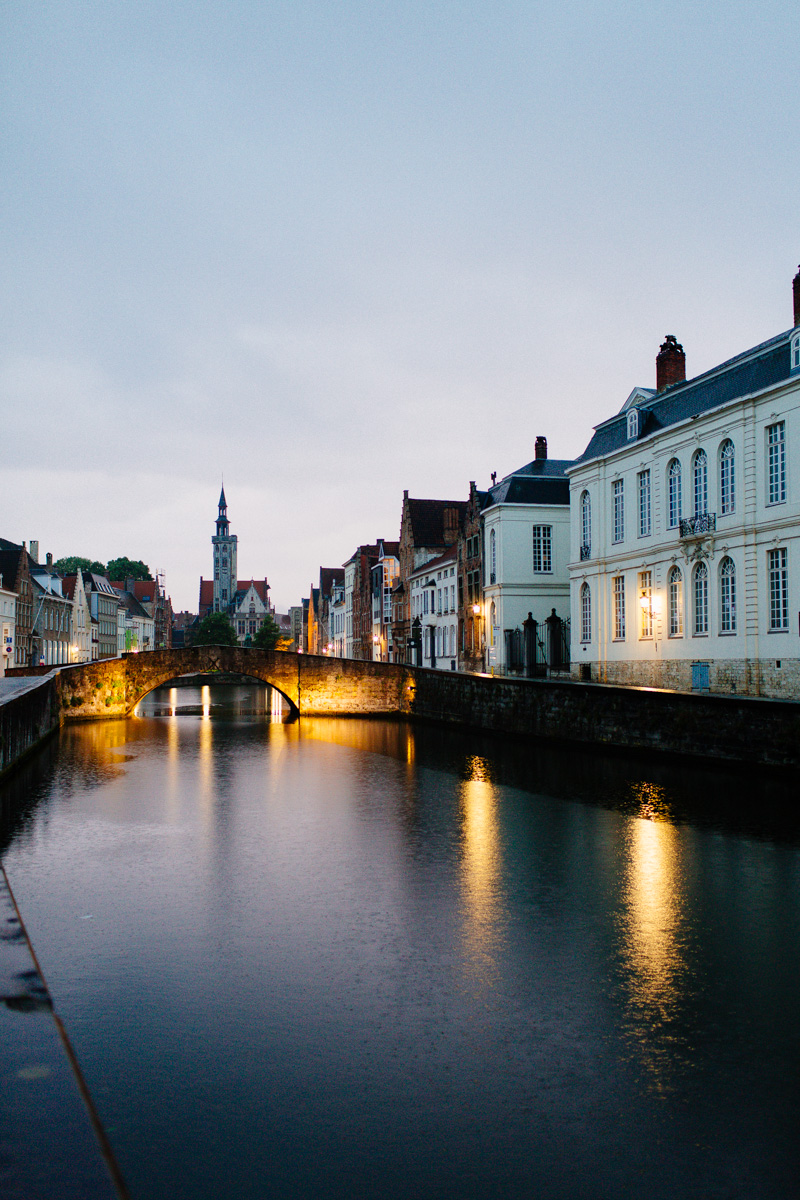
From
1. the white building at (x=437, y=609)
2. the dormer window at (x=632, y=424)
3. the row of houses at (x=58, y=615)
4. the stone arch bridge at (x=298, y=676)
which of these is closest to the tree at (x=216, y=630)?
the row of houses at (x=58, y=615)

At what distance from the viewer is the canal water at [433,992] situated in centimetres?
491

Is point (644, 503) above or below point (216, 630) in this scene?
above

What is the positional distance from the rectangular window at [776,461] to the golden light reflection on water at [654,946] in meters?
13.6

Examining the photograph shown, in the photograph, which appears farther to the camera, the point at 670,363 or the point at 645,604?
the point at 670,363

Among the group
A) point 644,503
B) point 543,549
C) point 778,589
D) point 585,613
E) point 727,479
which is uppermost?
point 644,503

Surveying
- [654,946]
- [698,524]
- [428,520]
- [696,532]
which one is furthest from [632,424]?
[428,520]

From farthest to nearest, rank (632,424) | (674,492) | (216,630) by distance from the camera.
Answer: (216,630) → (632,424) → (674,492)

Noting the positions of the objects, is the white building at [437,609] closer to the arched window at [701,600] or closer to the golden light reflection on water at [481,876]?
the arched window at [701,600]

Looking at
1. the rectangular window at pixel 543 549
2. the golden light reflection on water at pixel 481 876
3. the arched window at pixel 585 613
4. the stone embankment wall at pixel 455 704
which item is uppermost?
the rectangular window at pixel 543 549

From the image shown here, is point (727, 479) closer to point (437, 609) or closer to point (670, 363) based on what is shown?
point (670, 363)

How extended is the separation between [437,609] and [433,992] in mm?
46617

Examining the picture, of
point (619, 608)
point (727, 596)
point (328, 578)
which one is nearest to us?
point (727, 596)

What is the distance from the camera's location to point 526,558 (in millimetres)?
42344

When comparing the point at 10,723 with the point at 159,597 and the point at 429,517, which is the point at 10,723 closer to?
the point at 429,517
